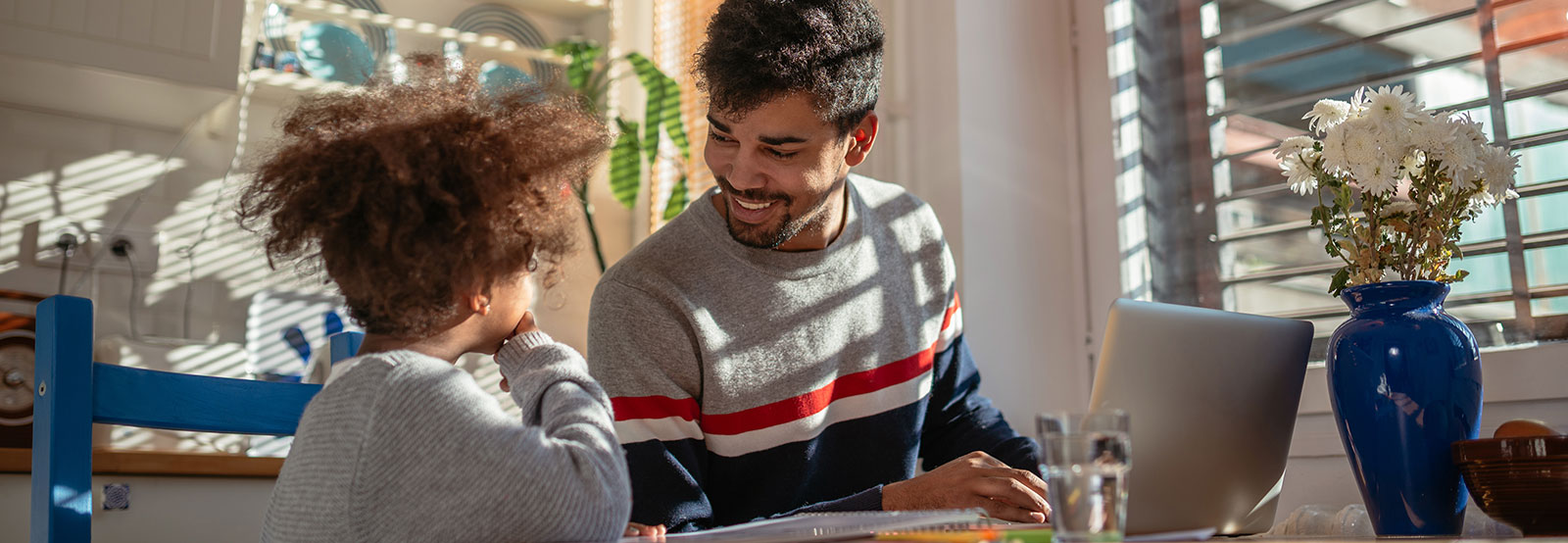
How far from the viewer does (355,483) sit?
76 cm

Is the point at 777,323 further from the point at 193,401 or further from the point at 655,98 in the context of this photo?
the point at 655,98

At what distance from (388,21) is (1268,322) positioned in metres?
2.49

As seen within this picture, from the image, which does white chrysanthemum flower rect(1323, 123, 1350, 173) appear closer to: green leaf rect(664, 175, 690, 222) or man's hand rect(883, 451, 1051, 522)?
man's hand rect(883, 451, 1051, 522)

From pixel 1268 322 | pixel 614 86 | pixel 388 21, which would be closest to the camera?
pixel 1268 322

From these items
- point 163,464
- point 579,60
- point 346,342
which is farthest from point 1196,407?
point 579,60

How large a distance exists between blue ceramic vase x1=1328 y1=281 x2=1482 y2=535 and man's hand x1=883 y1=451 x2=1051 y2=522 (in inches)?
12.7

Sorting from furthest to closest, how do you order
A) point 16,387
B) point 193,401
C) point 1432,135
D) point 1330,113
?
point 16,387, point 1330,113, point 1432,135, point 193,401

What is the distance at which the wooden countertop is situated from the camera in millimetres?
1876

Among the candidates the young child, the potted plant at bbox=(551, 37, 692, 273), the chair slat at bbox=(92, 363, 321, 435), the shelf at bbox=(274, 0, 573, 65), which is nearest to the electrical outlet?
the shelf at bbox=(274, 0, 573, 65)

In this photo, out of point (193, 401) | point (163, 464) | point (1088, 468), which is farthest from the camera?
point (163, 464)

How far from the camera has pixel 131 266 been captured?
2744 millimetres

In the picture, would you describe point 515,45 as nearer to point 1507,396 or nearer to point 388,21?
point 388,21

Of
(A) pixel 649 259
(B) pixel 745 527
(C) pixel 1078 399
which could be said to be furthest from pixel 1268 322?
(C) pixel 1078 399

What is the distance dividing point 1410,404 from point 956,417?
28.4 inches
